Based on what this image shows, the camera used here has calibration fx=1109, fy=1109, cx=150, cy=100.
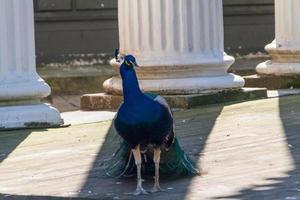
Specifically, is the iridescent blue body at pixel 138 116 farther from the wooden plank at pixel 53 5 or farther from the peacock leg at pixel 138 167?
the wooden plank at pixel 53 5

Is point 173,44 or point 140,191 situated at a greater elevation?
point 173,44

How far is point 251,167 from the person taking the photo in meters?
7.73

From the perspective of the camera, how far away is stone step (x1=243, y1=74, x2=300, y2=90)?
44.8 ft

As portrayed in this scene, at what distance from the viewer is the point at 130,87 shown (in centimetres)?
689

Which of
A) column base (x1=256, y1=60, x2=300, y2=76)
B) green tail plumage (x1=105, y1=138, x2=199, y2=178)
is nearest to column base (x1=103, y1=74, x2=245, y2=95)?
column base (x1=256, y1=60, x2=300, y2=76)

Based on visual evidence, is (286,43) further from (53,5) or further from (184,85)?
(53,5)

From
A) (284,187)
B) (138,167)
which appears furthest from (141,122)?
(284,187)

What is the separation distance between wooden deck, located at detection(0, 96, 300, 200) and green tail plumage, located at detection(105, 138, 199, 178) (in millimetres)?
76

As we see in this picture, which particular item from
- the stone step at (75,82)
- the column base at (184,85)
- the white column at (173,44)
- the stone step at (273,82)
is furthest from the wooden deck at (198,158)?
the stone step at (75,82)

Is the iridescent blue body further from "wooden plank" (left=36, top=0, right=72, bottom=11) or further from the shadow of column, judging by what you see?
"wooden plank" (left=36, top=0, right=72, bottom=11)

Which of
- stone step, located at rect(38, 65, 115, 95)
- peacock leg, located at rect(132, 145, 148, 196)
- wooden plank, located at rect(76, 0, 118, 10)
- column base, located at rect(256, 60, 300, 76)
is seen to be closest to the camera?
peacock leg, located at rect(132, 145, 148, 196)

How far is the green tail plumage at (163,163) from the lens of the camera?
24.2 feet

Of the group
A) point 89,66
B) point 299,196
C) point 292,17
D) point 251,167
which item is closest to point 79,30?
point 89,66

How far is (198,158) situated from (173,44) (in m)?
3.97
